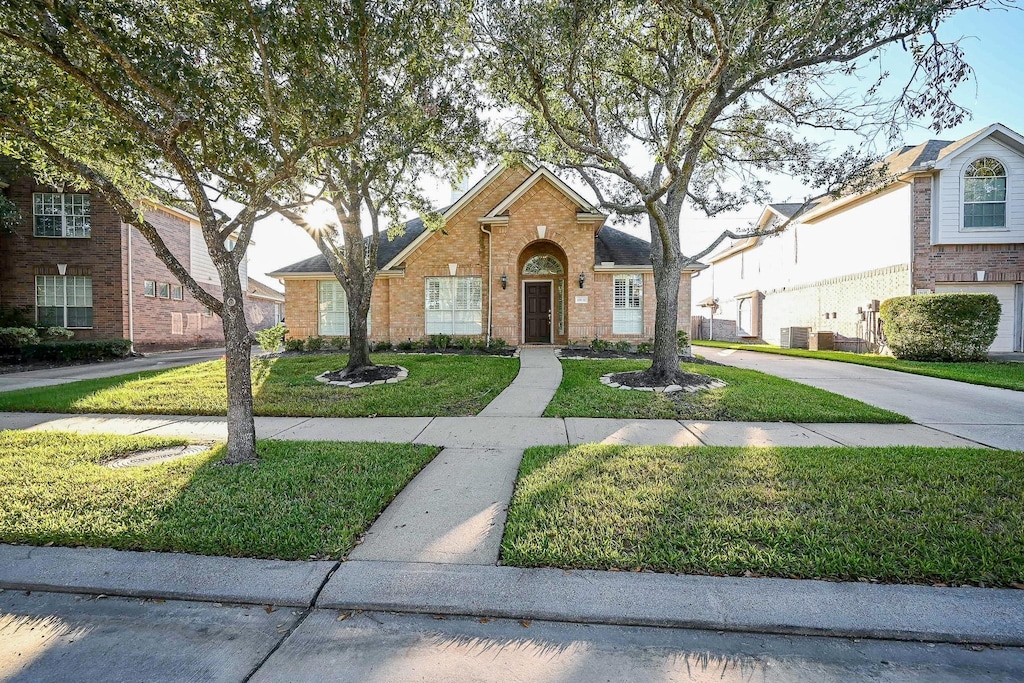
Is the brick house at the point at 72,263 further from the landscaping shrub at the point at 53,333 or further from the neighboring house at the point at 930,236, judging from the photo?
the neighboring house at the point at 930,236

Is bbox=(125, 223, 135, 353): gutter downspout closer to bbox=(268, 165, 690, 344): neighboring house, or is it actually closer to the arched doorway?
bbox=(268, 165, 690, 344): neighboring house

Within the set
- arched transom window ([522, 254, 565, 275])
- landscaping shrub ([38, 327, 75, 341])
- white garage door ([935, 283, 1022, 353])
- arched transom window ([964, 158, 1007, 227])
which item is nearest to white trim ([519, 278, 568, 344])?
arched transom window ([522, 254, 565, 275])

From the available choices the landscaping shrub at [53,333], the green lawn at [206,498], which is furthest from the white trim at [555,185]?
the landscaping shrub at [53,333]

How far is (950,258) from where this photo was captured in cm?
1484

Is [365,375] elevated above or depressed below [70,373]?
above

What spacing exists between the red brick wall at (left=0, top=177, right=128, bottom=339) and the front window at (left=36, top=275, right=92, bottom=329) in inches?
8.3

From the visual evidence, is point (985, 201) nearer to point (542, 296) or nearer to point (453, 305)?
point (542, 296)

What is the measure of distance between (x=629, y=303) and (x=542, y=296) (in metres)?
3.45

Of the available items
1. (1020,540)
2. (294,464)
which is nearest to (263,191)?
(294,464)

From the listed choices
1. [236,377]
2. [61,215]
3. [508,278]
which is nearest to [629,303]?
[508,278]

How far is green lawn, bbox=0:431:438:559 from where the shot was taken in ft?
10.5

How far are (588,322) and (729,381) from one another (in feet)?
19.6

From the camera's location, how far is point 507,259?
15.1 meters

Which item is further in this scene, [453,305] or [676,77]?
[453,305]
